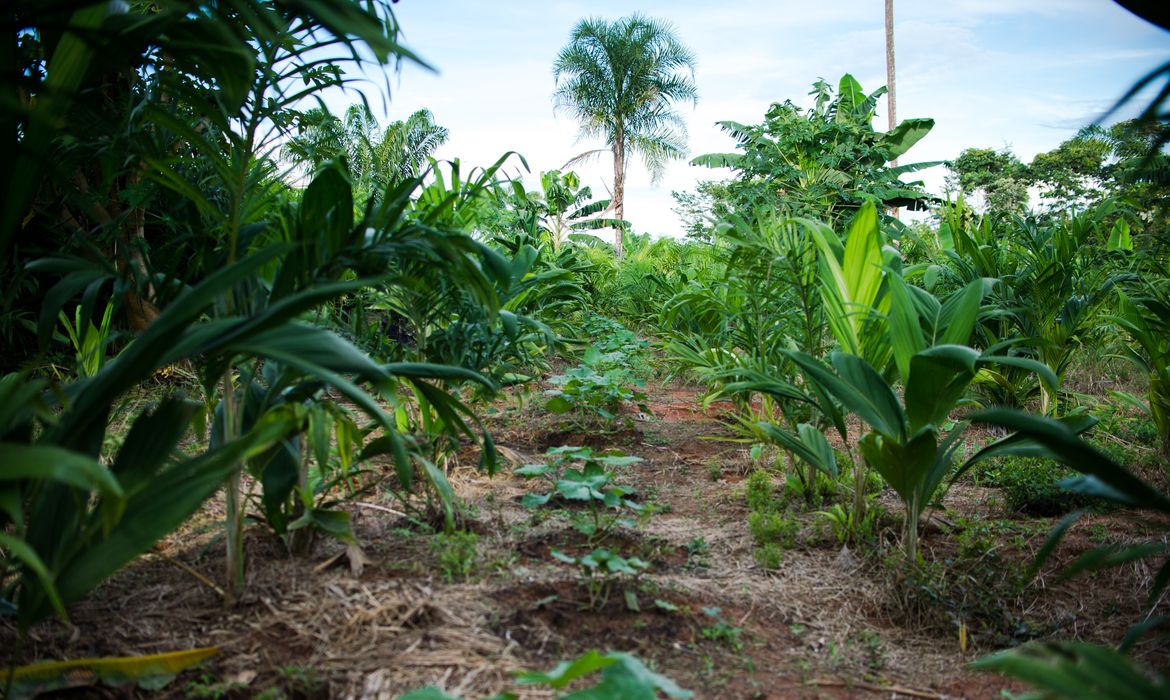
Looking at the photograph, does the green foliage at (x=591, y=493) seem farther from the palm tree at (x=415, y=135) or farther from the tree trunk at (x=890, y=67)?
the palm tree at (x=415, y=135)

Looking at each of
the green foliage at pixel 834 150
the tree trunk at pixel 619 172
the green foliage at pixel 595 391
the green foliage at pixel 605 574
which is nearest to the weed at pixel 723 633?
the green foliage at pixel 605 574

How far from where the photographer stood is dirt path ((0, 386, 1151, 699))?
60.7 inches

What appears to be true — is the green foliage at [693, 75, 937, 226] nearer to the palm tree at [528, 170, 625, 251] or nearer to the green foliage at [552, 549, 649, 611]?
the palm tree at [528, 170, 625, 251]

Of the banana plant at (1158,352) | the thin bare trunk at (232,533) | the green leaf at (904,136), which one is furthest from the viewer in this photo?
the green leaf at (904,136)

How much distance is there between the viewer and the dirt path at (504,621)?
154 centimetres

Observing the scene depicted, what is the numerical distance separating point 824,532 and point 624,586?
2.89ft

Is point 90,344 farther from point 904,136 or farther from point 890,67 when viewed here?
point 890,67

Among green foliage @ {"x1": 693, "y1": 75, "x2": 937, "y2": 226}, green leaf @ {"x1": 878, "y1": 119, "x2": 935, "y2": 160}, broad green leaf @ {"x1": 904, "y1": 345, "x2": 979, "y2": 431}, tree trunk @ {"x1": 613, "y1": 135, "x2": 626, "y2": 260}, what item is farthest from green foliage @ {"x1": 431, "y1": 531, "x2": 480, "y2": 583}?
tree trunk @ {"x1": 613, "y1": 135, "x2": 626, "y2": 260}

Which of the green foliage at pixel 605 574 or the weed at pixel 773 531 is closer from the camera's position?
the green foliage at pixel 605 574

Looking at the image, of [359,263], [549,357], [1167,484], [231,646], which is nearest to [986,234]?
[1167,484]

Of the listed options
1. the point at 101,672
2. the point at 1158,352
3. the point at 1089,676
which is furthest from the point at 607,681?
the point at 1158,352

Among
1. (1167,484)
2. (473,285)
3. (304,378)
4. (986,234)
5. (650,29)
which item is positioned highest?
(650,29)

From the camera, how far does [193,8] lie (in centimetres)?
113

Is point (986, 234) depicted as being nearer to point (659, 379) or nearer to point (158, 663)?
point (659, 379)
